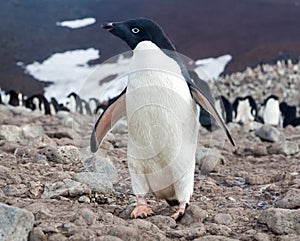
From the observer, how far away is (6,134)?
2949 millimetres

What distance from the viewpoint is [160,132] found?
1.63 meters

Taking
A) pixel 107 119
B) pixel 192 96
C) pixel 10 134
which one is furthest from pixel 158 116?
pixel 10 134

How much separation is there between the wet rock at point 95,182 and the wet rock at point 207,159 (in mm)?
727

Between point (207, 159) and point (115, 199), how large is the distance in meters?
0.87

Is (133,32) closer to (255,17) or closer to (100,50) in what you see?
(100,50)

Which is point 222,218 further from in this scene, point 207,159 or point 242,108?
point 242,108

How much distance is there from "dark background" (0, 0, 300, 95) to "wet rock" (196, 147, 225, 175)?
263 cm

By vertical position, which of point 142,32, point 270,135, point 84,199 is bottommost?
point 270,135

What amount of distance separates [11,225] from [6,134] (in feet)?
5.92

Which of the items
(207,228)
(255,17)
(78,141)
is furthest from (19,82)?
(207,228)

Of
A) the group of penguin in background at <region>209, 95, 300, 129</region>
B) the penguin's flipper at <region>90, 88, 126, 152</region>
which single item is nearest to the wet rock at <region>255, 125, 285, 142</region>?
the penguin's flipper at <region>90, 88, 126, 152</region>

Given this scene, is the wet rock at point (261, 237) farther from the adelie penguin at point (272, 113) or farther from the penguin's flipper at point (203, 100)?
the adelie penguin at point (272, 113)

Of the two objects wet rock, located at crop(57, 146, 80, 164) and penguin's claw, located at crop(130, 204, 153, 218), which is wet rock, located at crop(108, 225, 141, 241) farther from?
wet rock, located at crop(57, 146, 80, 164)

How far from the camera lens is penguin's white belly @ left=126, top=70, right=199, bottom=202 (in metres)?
1.63
